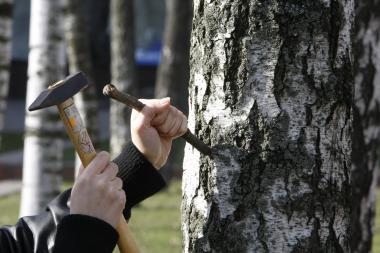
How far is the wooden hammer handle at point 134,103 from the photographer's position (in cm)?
229

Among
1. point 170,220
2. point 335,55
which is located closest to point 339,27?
point 335,55

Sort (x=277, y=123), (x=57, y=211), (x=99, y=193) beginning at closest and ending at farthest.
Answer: (x=99, y=193), (x=277, y=123), (x=57, y=211)

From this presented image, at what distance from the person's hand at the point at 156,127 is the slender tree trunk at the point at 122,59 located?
8.00m

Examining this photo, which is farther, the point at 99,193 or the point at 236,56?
the point at 236,56

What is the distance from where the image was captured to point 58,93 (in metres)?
2.30

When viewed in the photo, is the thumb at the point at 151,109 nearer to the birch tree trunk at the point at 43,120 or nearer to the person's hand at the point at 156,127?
the person's hand at the point at 156,127

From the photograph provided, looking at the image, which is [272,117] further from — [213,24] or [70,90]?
[70,90]

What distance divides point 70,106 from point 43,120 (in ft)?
13.7

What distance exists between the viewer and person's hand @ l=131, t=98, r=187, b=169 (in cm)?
248

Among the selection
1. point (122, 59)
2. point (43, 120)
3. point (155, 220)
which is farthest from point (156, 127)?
point (122, 59)

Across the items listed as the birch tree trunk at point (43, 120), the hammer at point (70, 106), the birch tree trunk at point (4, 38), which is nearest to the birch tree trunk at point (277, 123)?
the hammer at point (70, 106)

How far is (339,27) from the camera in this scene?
247cm

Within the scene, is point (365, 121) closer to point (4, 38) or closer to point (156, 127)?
point (156, 127)

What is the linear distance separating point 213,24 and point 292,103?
0.28 m
